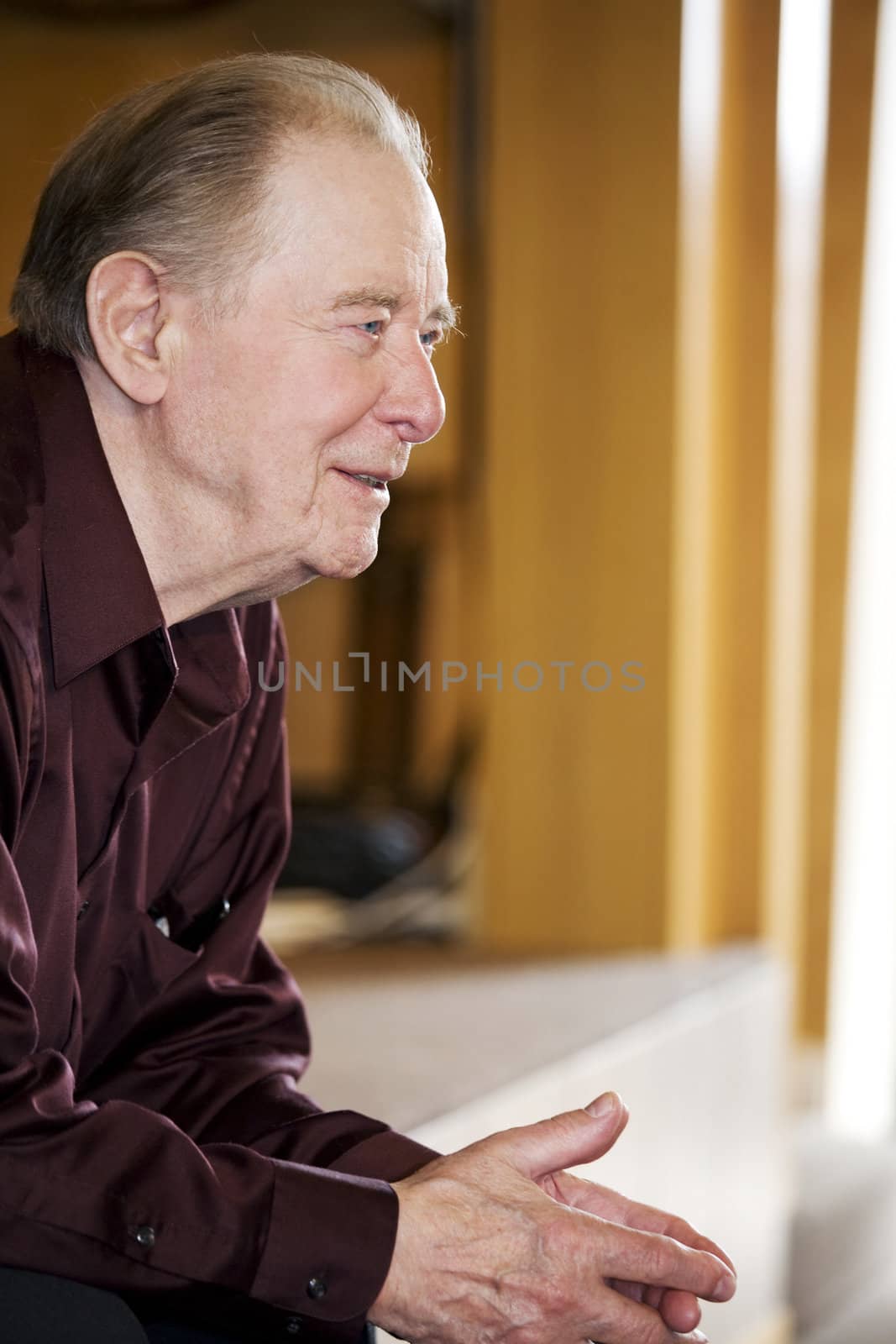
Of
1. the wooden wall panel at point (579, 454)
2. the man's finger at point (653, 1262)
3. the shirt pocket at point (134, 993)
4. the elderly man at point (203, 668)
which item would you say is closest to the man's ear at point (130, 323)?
Result: the elderly man at point (203, 668)

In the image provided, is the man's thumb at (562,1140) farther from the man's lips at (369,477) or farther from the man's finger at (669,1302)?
the man's lips at (369,477)

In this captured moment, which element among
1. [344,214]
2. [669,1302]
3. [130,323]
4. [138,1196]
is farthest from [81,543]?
[669,1302]

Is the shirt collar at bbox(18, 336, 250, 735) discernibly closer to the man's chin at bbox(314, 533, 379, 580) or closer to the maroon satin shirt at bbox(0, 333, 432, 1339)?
the maroon satin shirt at bbox(0, 333, 432, 1339)

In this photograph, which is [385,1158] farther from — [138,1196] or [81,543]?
[81,543]

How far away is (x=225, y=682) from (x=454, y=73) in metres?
3.98

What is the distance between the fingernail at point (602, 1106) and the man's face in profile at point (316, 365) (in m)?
0.40

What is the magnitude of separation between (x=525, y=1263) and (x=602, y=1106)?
0.14 metres

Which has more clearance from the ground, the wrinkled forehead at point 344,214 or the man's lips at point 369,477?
the wrinkled forehead at point 344,214

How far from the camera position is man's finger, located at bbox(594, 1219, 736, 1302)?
104cm

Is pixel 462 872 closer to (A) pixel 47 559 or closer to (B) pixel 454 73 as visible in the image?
(B) pixel 454 73

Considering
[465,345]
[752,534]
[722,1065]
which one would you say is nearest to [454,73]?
[465,345]

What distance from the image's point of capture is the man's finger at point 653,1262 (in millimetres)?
1045

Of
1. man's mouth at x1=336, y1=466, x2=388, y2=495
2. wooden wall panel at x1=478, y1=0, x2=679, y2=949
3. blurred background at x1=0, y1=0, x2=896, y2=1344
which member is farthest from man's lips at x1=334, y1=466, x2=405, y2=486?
wooden wall panel at x1=478, y1=0, x2=679, y2=949

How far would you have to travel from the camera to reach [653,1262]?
41.6 inches
